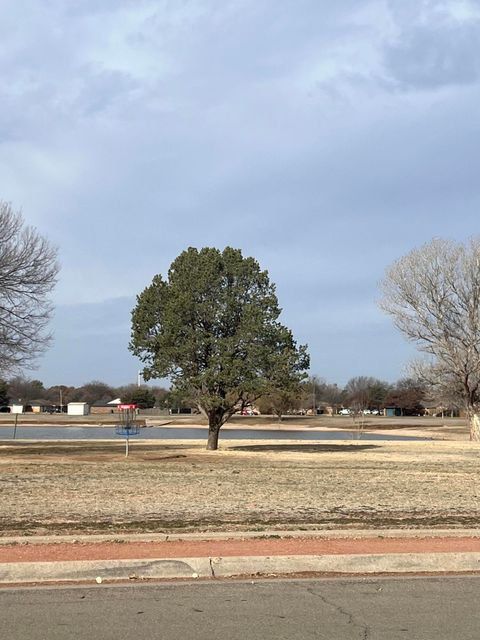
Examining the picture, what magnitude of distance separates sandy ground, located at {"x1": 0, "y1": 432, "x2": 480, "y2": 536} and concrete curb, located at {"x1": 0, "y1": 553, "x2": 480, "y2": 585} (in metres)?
2.02

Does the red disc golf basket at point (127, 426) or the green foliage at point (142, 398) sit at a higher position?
the green foliage at point (142, 398)

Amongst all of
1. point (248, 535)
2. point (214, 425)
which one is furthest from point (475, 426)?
point (248, 535)

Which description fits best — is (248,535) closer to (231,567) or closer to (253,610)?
(231,567)

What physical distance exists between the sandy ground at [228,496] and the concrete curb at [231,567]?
2.02m

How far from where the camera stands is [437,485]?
16984 mm

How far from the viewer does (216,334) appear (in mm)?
32719

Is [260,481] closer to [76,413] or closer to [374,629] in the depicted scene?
[374,629]

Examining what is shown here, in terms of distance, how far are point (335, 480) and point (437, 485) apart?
96.7 inches

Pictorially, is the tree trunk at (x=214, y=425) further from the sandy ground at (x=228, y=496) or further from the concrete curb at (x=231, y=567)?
the concrete curb at (x=231, y=567)

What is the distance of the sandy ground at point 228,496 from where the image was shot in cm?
1070

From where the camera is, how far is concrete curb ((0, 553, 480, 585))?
7656 mm

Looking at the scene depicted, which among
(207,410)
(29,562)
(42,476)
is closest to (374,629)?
(29,562)

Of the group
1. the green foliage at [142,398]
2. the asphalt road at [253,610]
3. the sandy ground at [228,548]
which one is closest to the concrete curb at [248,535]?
the sandy ground at [228,548]

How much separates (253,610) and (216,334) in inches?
1039
